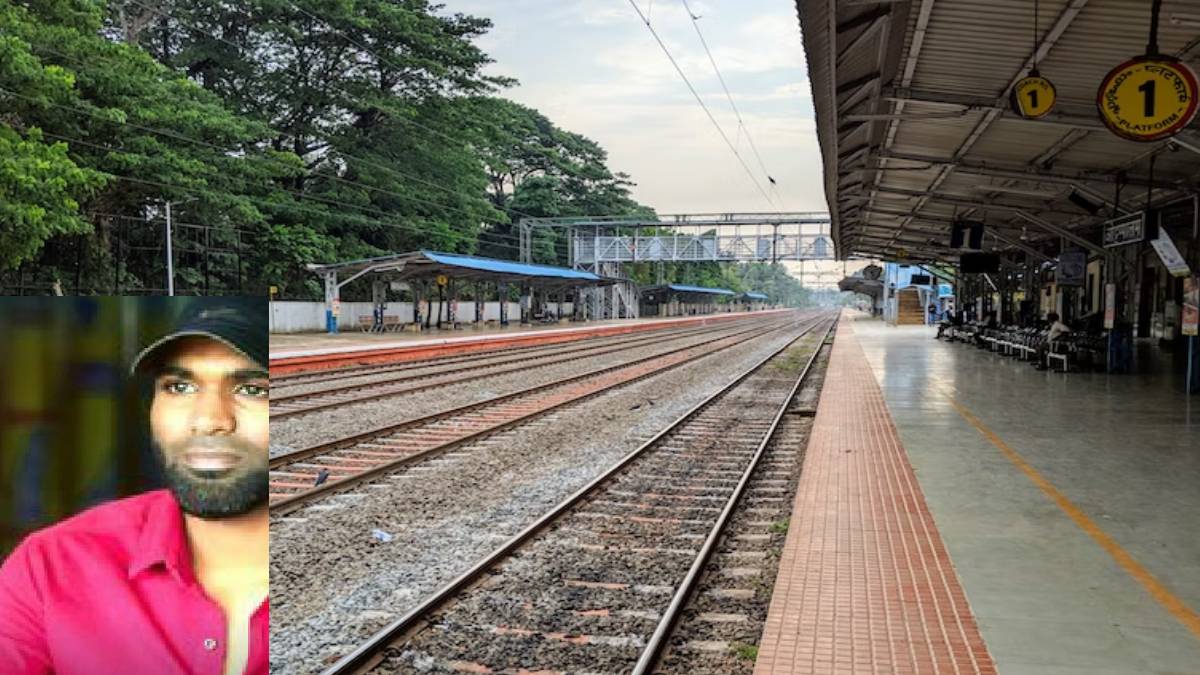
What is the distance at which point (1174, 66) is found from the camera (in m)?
7.31

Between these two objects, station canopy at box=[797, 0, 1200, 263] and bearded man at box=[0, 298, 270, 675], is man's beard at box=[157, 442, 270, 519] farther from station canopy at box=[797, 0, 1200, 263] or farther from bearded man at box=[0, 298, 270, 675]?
station canopy at box=[797, 0, 1200, 263]

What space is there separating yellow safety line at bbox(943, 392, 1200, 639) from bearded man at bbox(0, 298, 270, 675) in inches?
156

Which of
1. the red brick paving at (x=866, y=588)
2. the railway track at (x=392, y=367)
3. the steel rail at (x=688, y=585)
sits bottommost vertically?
the railway track at (x=392, y=367)

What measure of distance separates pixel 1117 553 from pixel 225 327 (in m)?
5.10

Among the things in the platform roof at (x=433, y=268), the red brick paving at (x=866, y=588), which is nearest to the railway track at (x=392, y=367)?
the platform roof at (x=433, y=268)

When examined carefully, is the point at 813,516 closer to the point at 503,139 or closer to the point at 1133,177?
the point at 1133,177

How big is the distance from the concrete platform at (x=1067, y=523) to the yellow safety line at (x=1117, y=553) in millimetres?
12

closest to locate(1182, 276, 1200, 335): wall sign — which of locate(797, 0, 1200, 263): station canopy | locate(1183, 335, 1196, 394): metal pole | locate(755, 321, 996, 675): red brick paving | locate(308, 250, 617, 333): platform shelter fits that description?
locate(1183, 335, 1196, 394): metal pole

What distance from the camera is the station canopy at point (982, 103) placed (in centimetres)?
826

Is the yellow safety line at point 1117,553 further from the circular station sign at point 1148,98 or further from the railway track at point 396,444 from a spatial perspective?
the railway track at point 396,444

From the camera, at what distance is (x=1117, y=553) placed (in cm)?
525

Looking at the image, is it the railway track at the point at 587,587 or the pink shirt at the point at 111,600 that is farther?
the railway track at the point at 587,587

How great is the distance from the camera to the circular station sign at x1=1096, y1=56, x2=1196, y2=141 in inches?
287

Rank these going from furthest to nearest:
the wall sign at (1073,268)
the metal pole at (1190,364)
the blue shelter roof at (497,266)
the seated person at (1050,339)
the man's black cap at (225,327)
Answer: the blue shelter roof at (497,266) < the wall sign at (1073,268) < the seated person at (1050,339) < the metal pole at (1190,364) < the man's black cap at (225,327)
